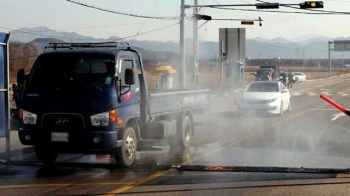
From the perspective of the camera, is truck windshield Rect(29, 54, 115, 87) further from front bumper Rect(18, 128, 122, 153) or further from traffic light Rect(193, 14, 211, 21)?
traffic light Rect(193, 14, 211, 21)

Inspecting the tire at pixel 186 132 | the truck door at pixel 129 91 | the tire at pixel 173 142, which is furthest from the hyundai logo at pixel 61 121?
the tire at pixel 186 132

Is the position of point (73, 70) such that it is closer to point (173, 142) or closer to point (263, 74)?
point (173, 142)

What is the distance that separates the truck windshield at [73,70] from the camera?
1080cm

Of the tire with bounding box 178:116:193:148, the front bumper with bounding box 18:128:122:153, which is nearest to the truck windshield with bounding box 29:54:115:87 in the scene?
the front bumper with bounding box 18:128:122:153

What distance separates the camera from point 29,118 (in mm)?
10680

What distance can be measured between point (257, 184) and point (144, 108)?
10.3 feet

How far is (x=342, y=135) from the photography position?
1708 centimetres

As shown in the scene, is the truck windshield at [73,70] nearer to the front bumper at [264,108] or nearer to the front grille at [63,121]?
the front grille at [63,121]

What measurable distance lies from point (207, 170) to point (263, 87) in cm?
1530

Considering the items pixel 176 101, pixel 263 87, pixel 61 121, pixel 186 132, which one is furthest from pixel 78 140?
pixel 263 87

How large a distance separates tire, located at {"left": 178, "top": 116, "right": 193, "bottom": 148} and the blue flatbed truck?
2101 millimetres

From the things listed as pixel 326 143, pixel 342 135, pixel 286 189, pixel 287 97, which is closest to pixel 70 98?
pixel 286 189

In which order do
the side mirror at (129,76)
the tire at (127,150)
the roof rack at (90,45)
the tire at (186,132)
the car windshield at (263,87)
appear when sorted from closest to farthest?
the side mirror at (129,76) < the tire at (127,150) < the roof rack at (90,45) < the tire at (186,132) < the car windshield at (263,87)

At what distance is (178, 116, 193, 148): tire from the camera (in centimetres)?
1409
